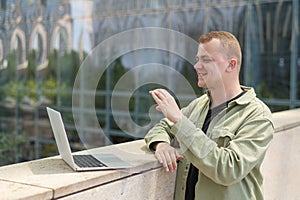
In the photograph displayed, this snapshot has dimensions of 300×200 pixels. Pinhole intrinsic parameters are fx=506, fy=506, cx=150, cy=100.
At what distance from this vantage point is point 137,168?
6.75 feet

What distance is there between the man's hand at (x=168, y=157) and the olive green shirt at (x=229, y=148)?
6 cm

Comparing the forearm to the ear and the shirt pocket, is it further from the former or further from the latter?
the ear

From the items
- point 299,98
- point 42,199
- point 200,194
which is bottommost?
point 299,98

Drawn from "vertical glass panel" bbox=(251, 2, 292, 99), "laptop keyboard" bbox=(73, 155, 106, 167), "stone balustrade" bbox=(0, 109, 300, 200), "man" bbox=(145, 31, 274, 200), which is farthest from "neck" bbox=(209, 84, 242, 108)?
"vertical glass panel" bbox=(251, 2, 292, 99)

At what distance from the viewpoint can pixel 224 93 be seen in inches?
84.0

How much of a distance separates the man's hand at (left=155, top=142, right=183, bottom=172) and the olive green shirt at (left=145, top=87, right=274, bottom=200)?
0.06 metres

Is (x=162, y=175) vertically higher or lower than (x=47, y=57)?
higher

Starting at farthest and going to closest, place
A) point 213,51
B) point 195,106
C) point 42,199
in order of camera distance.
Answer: point 195,106, point 213,51, point 42,199

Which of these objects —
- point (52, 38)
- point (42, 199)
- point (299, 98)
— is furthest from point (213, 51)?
point (52, 38)

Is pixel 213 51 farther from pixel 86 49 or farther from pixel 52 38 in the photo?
pixel 52 38

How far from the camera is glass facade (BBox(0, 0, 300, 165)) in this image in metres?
8.57

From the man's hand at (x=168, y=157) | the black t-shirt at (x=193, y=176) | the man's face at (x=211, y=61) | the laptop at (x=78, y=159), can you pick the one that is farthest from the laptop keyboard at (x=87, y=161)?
the man's face at (x=211, y=61)

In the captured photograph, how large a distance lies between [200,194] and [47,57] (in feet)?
35.2

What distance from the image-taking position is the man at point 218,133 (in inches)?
73.2
